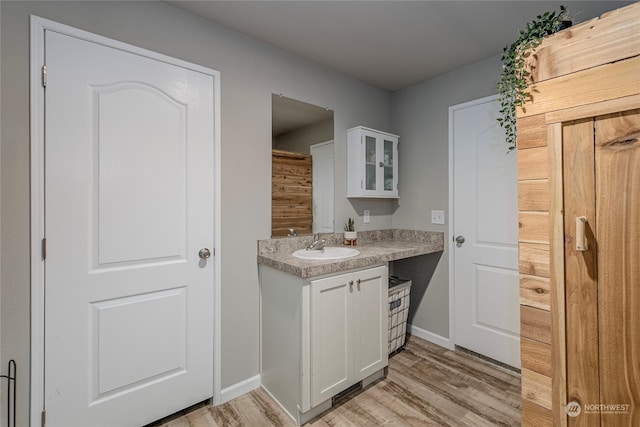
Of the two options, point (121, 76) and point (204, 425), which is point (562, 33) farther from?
point (204, 425)

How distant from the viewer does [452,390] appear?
1.95 metres

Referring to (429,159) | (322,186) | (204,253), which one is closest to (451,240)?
(429,159)

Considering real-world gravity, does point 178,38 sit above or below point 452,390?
above

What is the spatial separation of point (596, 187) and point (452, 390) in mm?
1597

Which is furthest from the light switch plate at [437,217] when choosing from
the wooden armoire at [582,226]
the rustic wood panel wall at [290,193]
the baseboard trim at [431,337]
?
the wooden armoire at [582,226]

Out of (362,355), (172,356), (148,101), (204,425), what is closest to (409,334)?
(362,355)

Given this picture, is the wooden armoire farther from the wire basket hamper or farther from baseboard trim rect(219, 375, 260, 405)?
baseboard trim rect(219, 375, 260, 405)

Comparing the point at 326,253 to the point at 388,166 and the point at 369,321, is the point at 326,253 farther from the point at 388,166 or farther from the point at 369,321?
the point at 388,166

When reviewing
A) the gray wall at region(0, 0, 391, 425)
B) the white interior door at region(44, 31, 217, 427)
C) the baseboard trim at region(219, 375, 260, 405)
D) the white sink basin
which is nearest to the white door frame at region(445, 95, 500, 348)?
the gray wall at region(0, 0, 391, 425)

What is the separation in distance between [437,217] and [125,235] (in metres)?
2.35

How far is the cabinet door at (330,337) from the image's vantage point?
5.44 feet

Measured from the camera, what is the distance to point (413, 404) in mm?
1814

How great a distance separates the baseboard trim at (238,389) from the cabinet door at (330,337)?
0.52 m

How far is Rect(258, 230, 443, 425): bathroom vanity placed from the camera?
164cm
